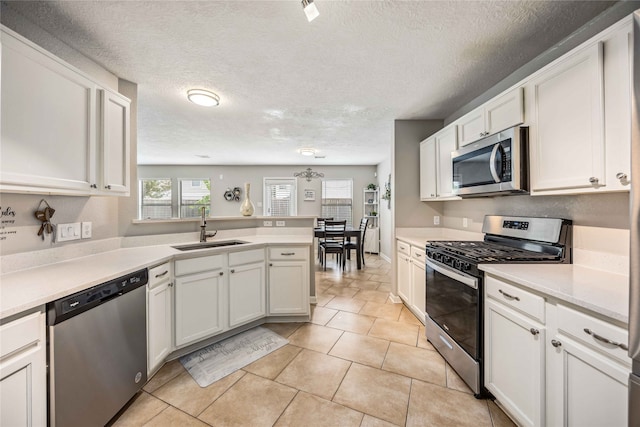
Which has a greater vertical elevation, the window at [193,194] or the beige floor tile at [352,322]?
the window at [193,194]

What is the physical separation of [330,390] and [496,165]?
2.06m

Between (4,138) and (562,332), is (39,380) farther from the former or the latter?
(562,332)

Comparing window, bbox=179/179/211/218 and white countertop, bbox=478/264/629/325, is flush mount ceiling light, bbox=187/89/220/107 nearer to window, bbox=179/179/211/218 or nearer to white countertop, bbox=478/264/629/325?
white countertop, bbox=478/264/629/325

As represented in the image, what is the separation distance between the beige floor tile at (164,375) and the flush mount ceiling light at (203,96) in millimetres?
2451

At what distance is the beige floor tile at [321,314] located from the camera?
2.75 metres

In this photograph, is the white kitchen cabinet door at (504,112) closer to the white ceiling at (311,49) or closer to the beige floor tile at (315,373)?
the white ceiling at (311,49)

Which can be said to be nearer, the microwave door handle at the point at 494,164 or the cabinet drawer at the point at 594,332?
the cabinet drawer at the point at 594,332

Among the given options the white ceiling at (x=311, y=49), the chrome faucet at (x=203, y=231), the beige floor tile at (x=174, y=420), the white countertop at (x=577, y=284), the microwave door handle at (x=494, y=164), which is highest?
the white ceiling at (x=311, y=49)

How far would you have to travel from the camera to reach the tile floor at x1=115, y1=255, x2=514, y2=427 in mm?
1484

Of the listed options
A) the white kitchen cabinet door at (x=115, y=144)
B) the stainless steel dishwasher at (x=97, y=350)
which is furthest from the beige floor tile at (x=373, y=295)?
the white kitchen cabinet door at (x=115, y=144)

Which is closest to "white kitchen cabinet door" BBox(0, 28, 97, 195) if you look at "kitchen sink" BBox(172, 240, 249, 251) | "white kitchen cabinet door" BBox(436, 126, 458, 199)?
"kitchen sink" BBox(172, 240, 249, 251)

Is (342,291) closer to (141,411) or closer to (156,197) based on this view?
(141,411)

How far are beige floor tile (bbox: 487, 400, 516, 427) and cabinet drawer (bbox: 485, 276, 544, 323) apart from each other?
0.70m

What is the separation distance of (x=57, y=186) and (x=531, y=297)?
8.79 feet
